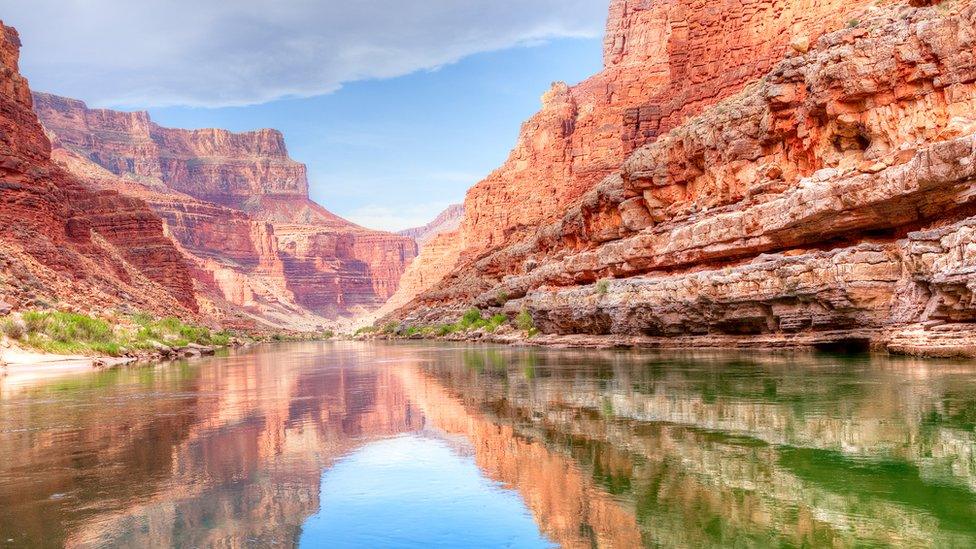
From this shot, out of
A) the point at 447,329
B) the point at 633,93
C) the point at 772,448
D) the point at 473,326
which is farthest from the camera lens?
the point at 633,93

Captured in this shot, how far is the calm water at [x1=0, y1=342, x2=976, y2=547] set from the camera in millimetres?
5281

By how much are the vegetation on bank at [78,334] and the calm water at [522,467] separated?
17.3m

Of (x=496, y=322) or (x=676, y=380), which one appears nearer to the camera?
(x=676, y=380)

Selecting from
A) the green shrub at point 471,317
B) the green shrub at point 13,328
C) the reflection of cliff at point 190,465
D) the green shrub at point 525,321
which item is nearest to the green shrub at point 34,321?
the green shrub at point 13,328

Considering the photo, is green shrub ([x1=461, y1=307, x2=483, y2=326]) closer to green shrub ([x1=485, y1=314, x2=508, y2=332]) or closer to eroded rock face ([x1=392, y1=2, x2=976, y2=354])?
green shrub ([x1=485, y1=314, x2=508, y2=332])

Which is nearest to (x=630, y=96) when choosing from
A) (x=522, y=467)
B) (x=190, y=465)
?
(x=522, y=467)

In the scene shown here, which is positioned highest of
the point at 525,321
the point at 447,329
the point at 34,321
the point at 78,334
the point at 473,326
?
the point at 34,321

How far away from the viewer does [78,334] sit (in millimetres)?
33688

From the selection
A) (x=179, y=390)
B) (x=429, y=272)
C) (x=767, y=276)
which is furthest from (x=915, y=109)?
(x=429, y=272)

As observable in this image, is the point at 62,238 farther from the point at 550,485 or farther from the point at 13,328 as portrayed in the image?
the point at 550,485

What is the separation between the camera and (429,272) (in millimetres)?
155250

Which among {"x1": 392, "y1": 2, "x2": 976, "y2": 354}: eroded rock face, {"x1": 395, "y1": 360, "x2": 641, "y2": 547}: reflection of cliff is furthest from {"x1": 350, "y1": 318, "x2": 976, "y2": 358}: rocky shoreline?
{"x1": 395, "y1": 360, "x2": 641, "y2": 547}: reflection of cliff

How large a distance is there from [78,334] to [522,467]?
32411 mm

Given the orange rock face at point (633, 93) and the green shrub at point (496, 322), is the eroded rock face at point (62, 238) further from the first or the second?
the orange rock face at point (633, 93)
